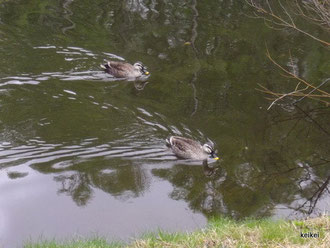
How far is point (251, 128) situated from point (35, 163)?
14.3 feet

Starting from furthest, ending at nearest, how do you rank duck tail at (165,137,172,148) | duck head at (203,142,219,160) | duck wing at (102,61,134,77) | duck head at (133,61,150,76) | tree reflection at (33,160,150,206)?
duck head at (133,61,150,76), duck wing at (102,61,134,77), duck tail at (165,137,172,148), duck head at (203,142,219,160), tree reflection at (33,160,150,206)

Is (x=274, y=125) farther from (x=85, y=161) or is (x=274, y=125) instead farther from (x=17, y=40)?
(x=17, y=40)

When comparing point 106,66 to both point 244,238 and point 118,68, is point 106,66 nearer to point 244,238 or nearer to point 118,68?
point 118,68

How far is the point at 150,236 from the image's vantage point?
23.9 feet

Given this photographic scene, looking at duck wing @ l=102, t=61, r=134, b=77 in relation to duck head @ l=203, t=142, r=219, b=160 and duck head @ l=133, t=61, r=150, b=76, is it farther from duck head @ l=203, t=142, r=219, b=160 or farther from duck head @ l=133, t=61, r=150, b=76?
duck head @ l=203, t=142, r=219, b=160

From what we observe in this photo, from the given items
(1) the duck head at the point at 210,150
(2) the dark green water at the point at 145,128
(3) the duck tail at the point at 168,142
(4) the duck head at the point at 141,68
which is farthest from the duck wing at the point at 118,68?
(1) the duck head at the point at 210,150

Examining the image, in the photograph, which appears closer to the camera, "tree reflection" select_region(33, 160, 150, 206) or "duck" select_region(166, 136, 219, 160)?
"tree reflection" select_region(33, 160, 150, 206)

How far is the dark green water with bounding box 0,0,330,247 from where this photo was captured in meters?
9.45

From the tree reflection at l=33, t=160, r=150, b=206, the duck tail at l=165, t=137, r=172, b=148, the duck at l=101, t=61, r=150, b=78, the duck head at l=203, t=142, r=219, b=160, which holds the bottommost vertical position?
the tree reflection at l=33, t=160, r=150, b=206

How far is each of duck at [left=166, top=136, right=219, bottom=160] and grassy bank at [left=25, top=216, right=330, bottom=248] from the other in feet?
11.4

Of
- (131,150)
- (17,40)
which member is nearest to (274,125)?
(131,150)

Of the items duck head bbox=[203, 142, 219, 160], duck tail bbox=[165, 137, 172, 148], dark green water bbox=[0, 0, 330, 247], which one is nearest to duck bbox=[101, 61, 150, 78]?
dark green water bbox=[0, 0, 330, 247]

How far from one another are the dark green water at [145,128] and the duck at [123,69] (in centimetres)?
22

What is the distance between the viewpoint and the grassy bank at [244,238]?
6613mm
